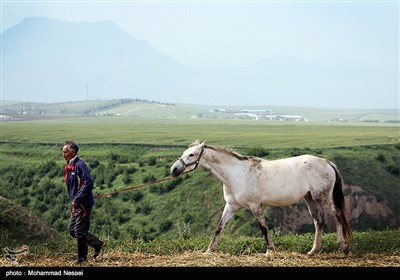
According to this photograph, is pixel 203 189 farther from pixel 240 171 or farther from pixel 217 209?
pixel 240 171

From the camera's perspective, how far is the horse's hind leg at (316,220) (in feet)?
35.6

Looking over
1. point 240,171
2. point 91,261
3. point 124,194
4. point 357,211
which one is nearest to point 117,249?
point 91,261

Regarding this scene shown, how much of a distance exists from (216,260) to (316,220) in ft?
7.94

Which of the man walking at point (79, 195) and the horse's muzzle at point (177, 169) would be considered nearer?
the man walking at point (79, 195)

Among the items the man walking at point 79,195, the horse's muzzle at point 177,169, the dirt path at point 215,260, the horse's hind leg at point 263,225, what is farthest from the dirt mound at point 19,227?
the horse's hind leg at point 263,225

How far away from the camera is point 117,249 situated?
11266 mm

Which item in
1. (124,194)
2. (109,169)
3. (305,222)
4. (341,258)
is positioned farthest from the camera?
(109,169)

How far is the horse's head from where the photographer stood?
34.4 ft

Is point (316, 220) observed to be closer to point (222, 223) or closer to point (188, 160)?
point (222, 223)

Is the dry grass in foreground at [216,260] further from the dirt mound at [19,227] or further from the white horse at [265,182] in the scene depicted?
the dirt mound at [19,227]

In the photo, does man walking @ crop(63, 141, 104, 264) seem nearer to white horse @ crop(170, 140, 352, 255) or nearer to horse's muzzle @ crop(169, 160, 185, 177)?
horse's muzzle @ crop(169, 160, 185, 177)

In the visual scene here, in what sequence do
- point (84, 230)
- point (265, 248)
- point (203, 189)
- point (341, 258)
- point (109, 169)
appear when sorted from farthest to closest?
point (109, 169)
point (203, 189)
point (265, 248)
point (341, 258)
point (84, 230)

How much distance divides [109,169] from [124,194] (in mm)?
7276

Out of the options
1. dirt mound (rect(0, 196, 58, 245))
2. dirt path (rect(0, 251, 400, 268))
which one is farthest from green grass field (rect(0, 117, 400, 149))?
dirt path (rect(0, 251, 400, 268))
